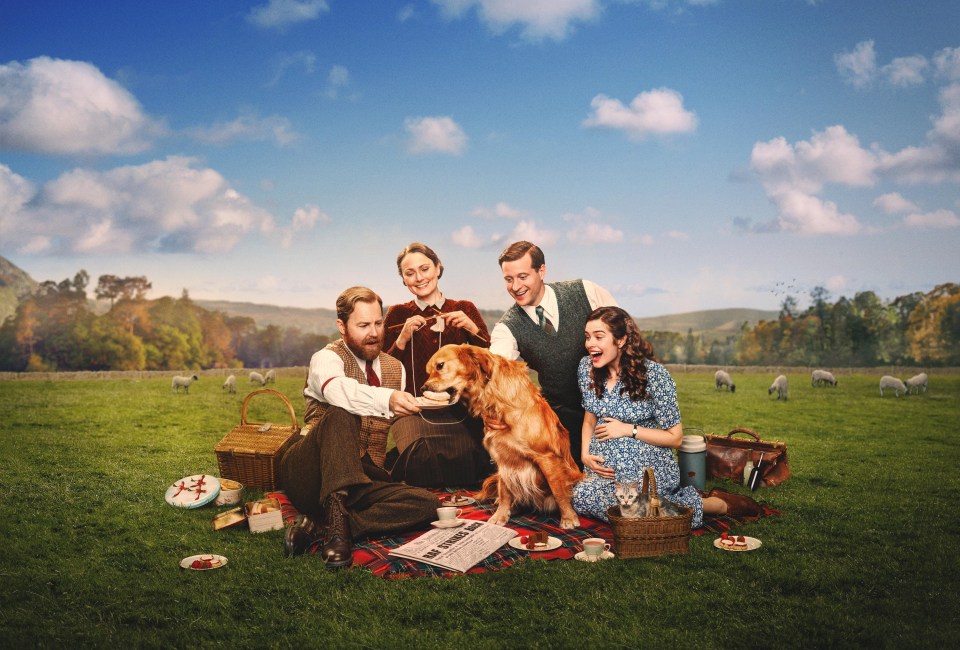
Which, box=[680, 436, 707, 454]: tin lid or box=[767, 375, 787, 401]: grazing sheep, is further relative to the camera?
box=[767, 375, 787, 401]: grazing sheep

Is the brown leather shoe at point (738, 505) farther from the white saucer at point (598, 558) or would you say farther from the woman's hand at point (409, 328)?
the woman's hand at point (409, 328)

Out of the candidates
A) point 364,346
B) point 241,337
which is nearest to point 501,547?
point 364,346

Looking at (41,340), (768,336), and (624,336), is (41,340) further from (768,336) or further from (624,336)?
(768,336)

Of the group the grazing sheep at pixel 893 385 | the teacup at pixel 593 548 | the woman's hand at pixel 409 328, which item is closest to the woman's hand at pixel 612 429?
the teacup at pixel 593 548

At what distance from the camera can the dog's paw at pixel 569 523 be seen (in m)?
5.59

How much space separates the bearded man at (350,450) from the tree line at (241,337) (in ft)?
48.1

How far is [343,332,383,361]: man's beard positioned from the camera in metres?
5.84

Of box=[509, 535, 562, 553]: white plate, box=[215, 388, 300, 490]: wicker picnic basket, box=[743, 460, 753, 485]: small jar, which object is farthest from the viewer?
box=[743, 460, 753, 485]: small jar

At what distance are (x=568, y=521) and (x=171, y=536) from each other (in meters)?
3.20

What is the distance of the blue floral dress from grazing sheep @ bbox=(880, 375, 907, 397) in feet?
47.7

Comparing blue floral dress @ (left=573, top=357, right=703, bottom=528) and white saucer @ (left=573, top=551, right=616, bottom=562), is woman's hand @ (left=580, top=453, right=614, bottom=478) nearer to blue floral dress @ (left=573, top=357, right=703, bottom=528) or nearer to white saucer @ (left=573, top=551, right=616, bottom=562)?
blue floral dress @ (left=573, top=357, right=703, bottom=528)

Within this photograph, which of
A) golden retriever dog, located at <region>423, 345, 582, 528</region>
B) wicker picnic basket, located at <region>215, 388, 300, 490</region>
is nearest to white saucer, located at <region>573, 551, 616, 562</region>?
golden retriever dog, located at <region>423, 345, 582, 528</region>

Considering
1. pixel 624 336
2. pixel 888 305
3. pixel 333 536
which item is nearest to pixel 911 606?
pixel 624 336

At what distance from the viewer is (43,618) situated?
13.8 feet
